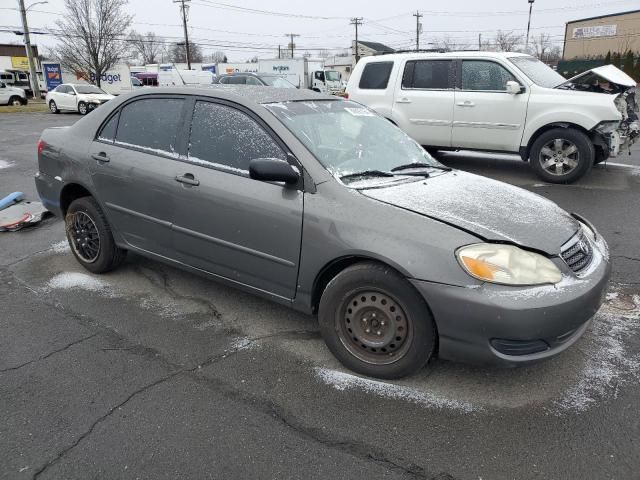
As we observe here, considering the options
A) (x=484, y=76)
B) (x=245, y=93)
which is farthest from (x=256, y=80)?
(x=245, y=93)

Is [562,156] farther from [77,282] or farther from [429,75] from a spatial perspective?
[77,282]

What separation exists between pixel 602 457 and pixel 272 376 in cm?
170

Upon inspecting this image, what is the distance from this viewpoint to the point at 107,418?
2611 millimetres

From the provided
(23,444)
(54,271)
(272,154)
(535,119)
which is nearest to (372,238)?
(272,154)

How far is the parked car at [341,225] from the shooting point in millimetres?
2566

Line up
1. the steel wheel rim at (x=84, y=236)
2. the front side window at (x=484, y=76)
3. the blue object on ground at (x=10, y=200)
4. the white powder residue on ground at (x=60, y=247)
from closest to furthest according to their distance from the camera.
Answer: the steel wheel rim at (x=84, y=236) < the white powder residue on ground at (x=60, y=247) < the blue object on ground at (x=10, y=200) < the front side window at (x=484, y=76)

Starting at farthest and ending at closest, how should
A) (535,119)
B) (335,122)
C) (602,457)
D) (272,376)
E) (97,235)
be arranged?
1. (535,119)
2. (97,235)
3. (335,122)
4. (272,376)
5. (602,457)

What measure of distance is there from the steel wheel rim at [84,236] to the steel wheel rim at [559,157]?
20.6ft

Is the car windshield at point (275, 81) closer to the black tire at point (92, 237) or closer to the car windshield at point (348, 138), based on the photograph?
the black tire at point (92, 237)

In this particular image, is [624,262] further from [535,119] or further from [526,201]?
[535,119]

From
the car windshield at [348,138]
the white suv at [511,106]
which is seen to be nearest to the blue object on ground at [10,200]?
the car windshield at [348,138]

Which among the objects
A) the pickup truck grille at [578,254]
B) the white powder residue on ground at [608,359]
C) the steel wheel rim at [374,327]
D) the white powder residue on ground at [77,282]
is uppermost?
the pickup truck grille at [578,254]

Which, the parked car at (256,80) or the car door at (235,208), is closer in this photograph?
the car door at (235,208)

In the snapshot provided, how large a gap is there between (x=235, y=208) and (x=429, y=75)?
6.23m
